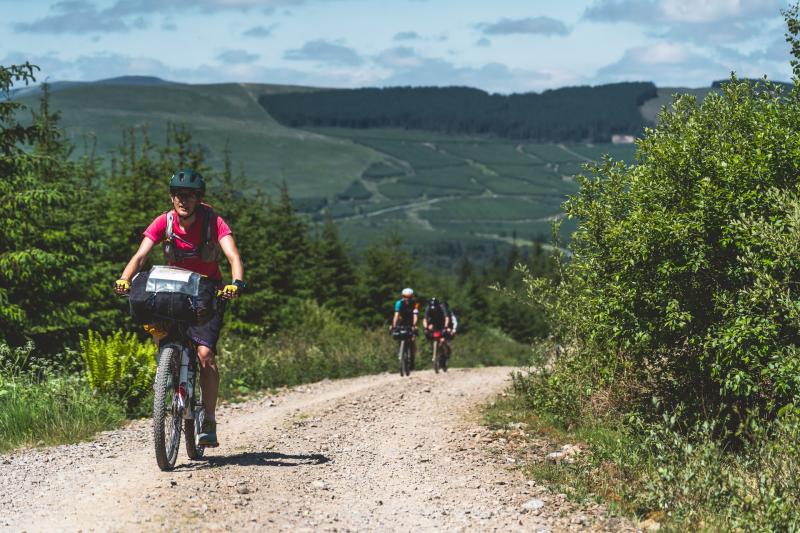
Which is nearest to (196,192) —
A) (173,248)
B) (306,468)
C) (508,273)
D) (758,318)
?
(173,248)

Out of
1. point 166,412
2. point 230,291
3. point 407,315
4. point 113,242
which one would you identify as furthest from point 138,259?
point 113,242

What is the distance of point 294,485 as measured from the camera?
7.42m

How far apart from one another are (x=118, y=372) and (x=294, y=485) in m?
4.90

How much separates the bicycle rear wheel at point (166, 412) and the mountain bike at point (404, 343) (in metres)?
13.0

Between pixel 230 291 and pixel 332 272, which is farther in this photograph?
pixel 332 272

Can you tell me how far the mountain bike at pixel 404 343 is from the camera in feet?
67.4

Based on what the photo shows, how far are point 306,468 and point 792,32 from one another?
24.8ft

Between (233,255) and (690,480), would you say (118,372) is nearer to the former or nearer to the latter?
(233,255)

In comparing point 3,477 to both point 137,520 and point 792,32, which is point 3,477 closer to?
point 137,520

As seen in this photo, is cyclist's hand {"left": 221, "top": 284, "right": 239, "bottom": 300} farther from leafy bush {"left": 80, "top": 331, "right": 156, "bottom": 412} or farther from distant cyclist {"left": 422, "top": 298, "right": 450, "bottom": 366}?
distant cyclist {"left": 422, "top": 298, "right": 450, "bottom": 366}

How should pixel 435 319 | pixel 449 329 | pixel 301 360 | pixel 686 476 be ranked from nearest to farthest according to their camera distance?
pixel 686 476 < pixel 301 360 < pixel 449 329 < pixel 435 319

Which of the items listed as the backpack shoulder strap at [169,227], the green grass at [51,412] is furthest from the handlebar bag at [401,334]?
the backpack shoulder strap at [169,227]

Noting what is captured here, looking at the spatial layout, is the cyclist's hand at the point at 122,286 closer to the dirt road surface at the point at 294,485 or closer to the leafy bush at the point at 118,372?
the dirt road surface at the point at 294,485

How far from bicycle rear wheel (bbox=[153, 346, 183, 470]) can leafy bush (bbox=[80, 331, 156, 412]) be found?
3.94 meters
